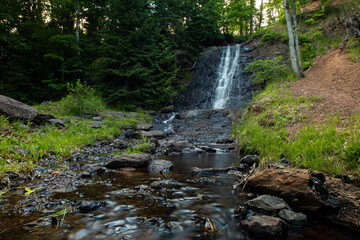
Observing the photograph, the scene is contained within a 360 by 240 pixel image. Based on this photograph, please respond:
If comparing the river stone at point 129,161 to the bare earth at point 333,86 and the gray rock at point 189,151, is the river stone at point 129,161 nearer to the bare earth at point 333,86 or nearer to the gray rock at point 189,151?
the gray rock at point 189,151

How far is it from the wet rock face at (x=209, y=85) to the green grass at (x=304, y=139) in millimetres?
9881

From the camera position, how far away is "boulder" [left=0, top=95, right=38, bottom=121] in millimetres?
7539

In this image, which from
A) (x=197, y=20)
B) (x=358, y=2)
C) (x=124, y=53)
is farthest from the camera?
(x=197, y=20)

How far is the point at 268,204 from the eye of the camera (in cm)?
277

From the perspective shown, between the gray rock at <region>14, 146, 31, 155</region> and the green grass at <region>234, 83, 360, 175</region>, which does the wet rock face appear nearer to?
the green grass at <region>234, 83, 360, 175</region>

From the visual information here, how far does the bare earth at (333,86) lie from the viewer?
5777 millimetres

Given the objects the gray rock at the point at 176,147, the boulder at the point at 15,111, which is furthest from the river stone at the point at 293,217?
the boulder at the point at 15,111

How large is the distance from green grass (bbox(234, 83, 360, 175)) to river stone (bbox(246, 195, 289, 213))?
1114mm

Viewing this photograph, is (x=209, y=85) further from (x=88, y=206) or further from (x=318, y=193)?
(x=88, y=206)

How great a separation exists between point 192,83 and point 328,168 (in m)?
18.8

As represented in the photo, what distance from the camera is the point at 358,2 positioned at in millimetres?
13141

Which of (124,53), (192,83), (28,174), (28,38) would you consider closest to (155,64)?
(124,53)

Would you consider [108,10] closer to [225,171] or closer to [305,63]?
[305,63]

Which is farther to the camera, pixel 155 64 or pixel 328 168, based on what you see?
pixel 155 64
